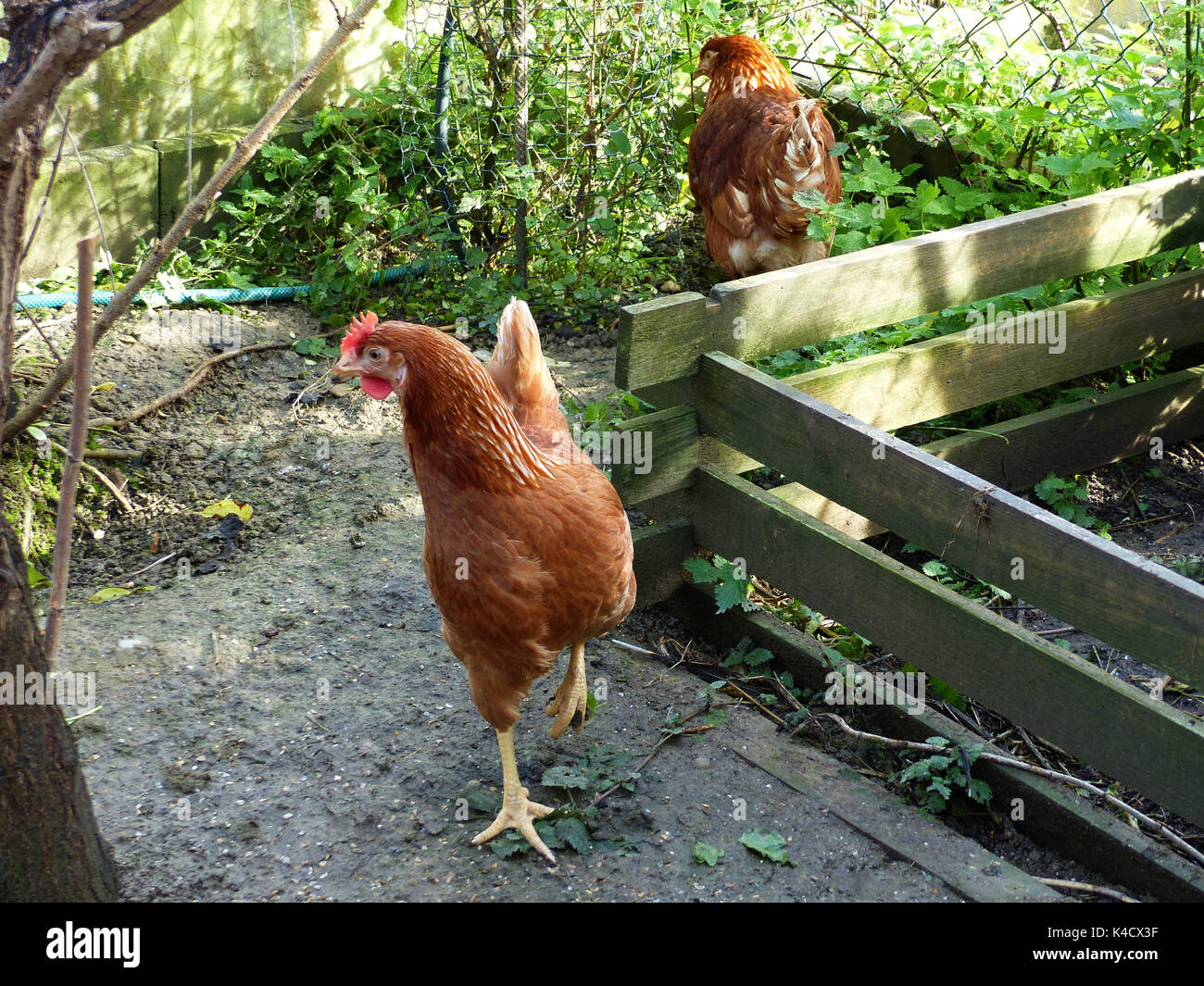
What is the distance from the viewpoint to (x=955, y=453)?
3791 millimetres

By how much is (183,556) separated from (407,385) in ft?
5.64

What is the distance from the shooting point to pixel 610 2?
16.5 feet

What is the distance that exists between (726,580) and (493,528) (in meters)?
1.07

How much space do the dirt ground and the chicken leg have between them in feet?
0.16

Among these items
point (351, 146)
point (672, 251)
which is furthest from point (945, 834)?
point (351, 146)

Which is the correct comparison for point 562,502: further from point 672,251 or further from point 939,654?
point 672,251

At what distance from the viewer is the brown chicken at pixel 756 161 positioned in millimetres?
4227

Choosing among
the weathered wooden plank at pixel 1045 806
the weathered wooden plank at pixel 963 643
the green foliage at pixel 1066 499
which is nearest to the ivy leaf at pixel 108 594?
the weathered wooden plank at pixel 963 643

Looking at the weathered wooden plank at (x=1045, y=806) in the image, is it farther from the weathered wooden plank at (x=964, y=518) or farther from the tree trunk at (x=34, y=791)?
the tree trunk at (x=34, y=791)

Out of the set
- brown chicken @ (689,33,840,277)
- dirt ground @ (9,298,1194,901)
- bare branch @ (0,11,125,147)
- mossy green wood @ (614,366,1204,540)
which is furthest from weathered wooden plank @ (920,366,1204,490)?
bare branch @ (0,11,125,147)

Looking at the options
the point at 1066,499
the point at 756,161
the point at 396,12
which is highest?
the point at 396,12

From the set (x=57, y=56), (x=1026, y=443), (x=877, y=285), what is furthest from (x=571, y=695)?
(x=1026, y=443)

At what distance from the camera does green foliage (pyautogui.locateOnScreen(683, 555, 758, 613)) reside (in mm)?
3197

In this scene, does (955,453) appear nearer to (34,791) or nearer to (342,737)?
(342,737)
